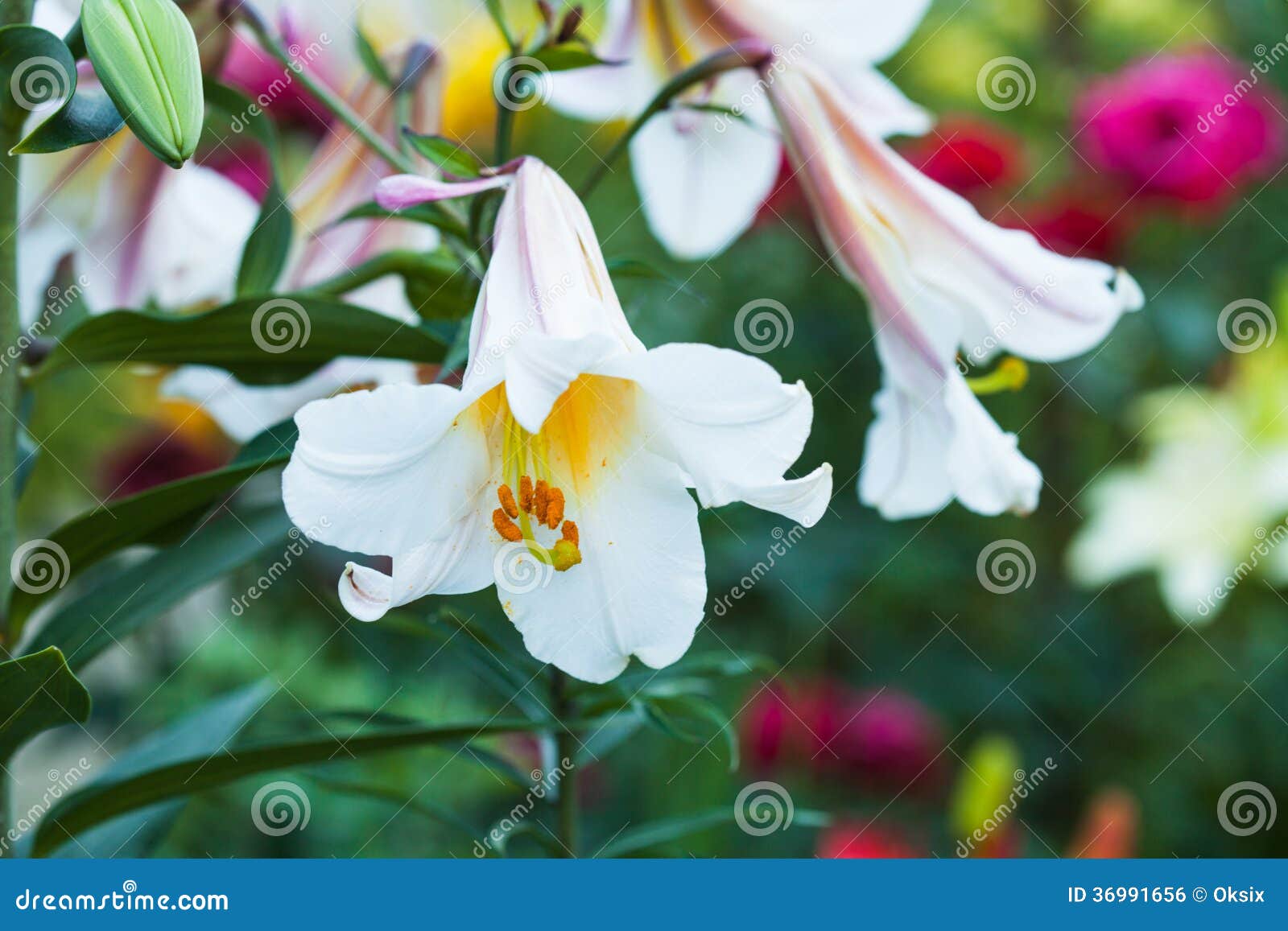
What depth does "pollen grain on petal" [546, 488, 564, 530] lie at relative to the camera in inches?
19.9

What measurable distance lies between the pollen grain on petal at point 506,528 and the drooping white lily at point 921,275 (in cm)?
20

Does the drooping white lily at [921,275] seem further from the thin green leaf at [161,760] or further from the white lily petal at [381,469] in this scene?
the thin green leaf at [161,760]

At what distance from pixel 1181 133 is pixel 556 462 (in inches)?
37.4

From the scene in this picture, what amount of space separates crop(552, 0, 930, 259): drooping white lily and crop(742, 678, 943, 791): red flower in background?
0.61 m

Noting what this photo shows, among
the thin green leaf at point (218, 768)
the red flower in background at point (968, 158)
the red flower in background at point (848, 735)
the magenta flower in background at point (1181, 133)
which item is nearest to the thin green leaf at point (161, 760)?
the thin green leaf at point (218, 768)

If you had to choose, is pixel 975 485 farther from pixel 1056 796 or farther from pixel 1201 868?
pixel 1056 796

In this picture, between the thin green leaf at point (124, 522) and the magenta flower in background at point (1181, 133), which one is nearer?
the thin green leaf at point (124, 522)

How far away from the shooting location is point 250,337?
566 millimetres

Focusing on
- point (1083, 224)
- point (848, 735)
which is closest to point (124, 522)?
point (848, 735)

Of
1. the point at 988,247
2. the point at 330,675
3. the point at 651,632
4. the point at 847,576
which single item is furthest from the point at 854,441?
the point at 651,632

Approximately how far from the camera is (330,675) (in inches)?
49.8

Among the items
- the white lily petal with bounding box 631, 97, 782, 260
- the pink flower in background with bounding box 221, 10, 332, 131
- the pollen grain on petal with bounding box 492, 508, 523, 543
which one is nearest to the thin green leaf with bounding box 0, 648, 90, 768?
the pollen grain on petal with bounding box 492, 508, 523, 543

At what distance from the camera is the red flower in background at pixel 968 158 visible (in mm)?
1230

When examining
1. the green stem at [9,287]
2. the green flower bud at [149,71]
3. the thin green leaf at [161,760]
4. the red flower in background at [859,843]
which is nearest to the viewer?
the green flower bud at [149,71]
